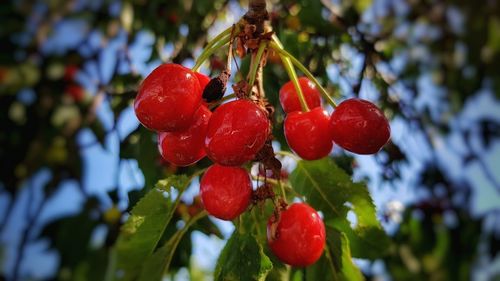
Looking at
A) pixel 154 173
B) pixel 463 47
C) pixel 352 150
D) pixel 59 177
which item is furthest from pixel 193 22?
pixel 463 47

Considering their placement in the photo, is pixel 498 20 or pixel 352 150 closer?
pixel 352 150

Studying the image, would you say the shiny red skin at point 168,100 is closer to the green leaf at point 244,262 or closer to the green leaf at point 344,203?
the green leaf at point 244,262

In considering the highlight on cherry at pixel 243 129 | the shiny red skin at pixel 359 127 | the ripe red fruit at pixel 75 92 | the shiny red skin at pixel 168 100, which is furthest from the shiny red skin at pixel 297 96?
the ripe red fruit at pixel 75 92

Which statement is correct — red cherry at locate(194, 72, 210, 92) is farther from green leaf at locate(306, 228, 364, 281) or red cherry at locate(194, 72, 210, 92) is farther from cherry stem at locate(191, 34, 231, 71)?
green leaf at locate(306, 228, 364, 281)

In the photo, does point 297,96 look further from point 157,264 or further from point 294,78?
point 157,264

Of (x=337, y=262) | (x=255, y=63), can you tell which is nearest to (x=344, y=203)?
(x=337, y=262)

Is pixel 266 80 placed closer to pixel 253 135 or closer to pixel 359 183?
pixel 359 183
